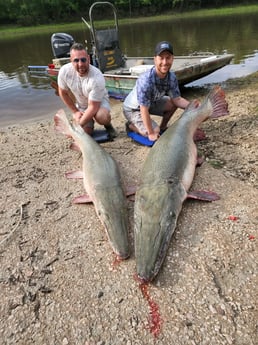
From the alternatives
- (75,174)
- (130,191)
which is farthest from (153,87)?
(130,191)

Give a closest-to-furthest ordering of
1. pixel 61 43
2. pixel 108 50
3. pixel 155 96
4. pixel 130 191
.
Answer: pixel 130 191 → pixel 155 96 → pixel 108 50 → pixel 61 43

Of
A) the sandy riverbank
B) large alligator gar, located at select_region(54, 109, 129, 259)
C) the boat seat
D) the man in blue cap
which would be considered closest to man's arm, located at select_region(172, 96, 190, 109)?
the man in blue cap

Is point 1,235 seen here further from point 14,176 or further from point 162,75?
point 162,75

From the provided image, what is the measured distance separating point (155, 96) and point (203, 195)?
2.43 metres

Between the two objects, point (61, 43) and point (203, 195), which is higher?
point (61, 43)

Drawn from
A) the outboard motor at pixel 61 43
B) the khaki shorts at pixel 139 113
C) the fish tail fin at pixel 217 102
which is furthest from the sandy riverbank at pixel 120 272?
the outboard motor at pixel 61 43

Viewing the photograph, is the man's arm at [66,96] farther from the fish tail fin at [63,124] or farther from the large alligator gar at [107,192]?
the large alligator gar at [107,192]

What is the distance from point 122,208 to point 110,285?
967 mm

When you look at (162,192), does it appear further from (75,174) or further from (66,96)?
(66,96)

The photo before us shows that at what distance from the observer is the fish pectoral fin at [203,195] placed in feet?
12.6

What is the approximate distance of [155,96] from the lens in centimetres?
558

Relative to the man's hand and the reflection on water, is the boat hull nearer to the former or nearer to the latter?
the reflection on water

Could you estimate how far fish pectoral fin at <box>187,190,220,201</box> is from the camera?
3838mm

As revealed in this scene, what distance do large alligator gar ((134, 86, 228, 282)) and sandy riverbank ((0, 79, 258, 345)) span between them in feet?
0.66
